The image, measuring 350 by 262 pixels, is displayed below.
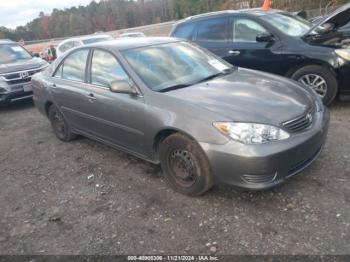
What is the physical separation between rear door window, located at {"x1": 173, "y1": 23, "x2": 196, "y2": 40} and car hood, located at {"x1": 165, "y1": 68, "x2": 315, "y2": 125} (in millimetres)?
3155

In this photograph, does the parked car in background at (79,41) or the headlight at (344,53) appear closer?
the headlight at (344,53)

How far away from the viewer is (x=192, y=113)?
10.6 ft

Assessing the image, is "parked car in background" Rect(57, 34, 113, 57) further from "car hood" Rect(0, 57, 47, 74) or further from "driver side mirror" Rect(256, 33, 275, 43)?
"driver side mirror" Rect(256, 33, 275, 43)

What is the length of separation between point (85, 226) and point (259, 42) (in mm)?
4294

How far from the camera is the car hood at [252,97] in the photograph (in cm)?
314

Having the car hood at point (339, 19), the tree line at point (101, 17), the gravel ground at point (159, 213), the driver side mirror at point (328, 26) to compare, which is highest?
the tree line at point (101, 17)

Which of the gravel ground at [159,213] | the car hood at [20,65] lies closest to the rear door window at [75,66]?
the gravel ground at [159,213]

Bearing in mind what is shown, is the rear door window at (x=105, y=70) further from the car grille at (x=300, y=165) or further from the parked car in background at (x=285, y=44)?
the parked car in background at (x=285, y=44)

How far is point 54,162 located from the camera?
16.2 feet

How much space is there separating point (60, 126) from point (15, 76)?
3.47m

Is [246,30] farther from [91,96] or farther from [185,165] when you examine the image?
[185,165]

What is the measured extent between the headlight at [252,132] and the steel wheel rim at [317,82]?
2779 millimetres

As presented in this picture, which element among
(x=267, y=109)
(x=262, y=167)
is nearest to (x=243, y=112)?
(x=267, y=109)

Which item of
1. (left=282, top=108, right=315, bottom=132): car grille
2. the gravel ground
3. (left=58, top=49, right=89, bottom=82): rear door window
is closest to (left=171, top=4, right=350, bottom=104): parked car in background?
the gravel ground
